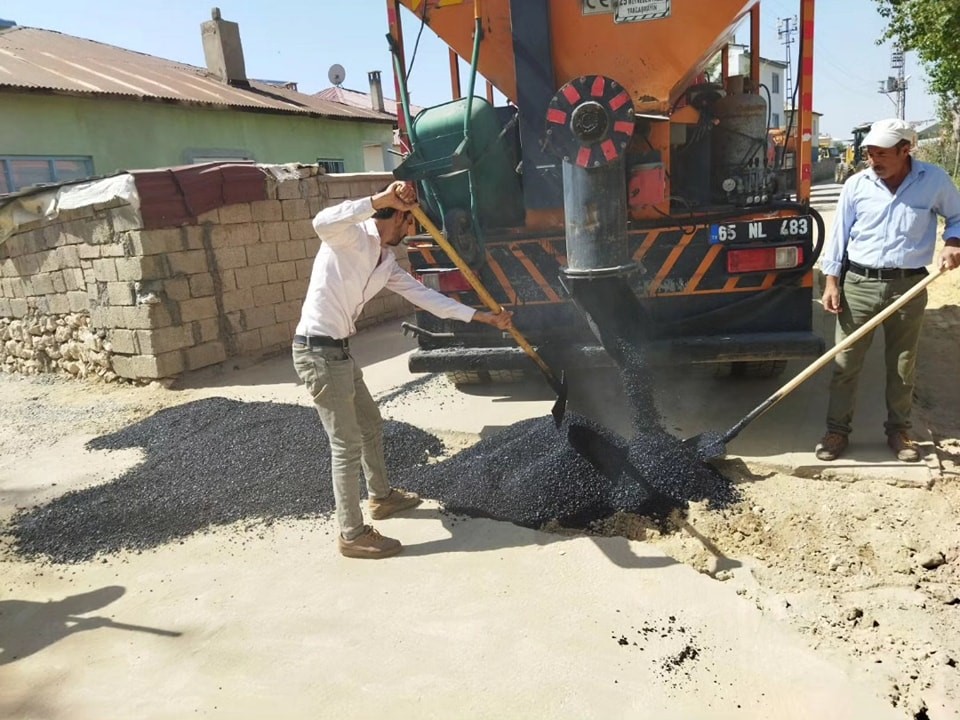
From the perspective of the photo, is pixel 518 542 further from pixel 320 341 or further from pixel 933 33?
pixel 933 33

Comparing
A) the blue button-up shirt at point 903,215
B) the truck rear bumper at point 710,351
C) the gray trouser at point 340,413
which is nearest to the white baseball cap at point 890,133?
the blue button-up shirt at point 903,215

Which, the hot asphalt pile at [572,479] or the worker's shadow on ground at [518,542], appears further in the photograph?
the hot asphalt pile at [572,479]

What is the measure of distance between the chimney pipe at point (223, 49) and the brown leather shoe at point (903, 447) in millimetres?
15754

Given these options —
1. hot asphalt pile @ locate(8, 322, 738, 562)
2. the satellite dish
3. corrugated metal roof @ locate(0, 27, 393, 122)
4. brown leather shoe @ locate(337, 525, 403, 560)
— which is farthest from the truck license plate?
the satellite dish

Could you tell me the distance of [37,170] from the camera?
10.7 metres

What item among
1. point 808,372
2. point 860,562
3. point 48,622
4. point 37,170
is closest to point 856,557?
point 860,562

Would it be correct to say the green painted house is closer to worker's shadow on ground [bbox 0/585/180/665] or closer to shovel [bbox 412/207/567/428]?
worker's shadow on ground [bbox 0/585/180/665]

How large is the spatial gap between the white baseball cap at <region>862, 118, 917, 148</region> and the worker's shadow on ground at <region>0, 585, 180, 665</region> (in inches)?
149

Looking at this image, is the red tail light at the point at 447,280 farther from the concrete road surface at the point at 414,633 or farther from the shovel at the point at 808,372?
the shovel at the point at 808,372

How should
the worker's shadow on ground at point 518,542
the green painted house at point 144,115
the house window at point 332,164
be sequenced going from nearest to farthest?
the worker's shadow on ground at point 518,542
the green painted house at point 144,115
the house window at point 332,164

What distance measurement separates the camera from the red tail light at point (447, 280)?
452 cm

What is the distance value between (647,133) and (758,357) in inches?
56.7

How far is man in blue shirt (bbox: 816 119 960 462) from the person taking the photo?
130 inches

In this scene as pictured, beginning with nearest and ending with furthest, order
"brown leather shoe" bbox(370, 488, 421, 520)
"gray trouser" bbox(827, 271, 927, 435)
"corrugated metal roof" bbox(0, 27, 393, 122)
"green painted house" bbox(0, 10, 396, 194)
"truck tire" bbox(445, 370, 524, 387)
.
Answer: "gray trouser" bbox(827, 271, 927, 435)
"brown leather shoe" bbox(370, 488, 421, 520)
"truck tire" bbox(445, 370, 524, 387)
"green painted house" bbox(0, 10, 396, 194)
"corrugated metal roof" bbox(0, 27, 393, 122)
